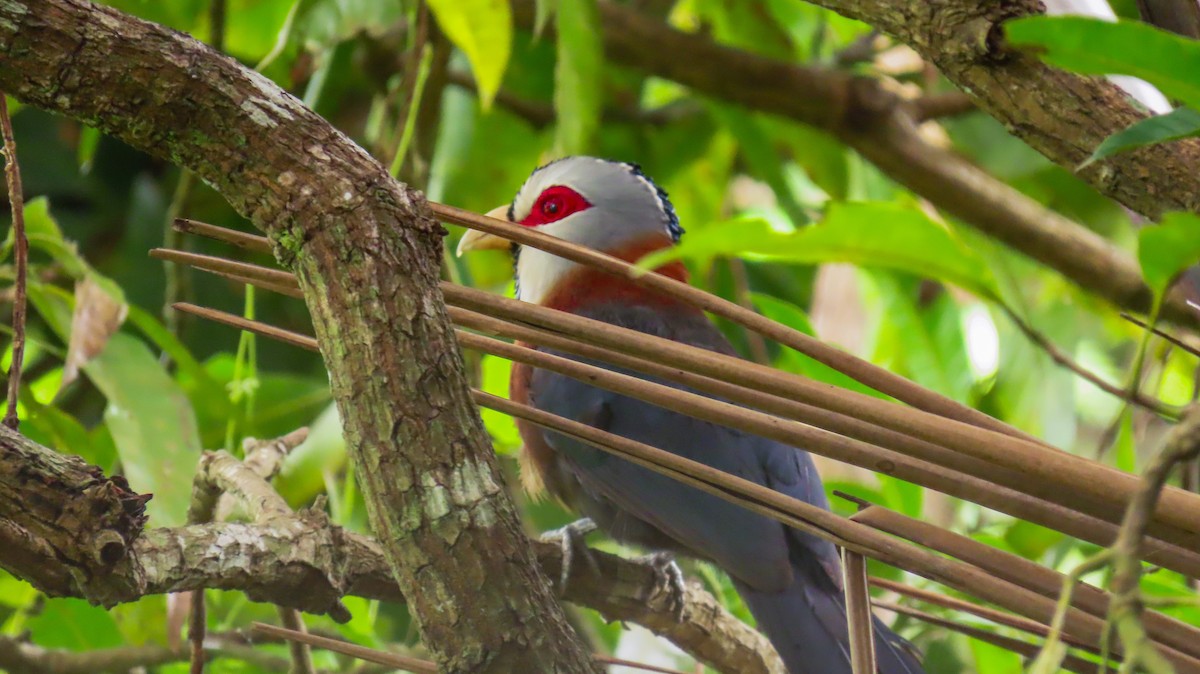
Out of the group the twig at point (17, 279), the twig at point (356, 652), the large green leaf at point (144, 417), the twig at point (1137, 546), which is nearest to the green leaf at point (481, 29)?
the large green leaf at point (144, 417)

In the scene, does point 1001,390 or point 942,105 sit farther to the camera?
point 942,105

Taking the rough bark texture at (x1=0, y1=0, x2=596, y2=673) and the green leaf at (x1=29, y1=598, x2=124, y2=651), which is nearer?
the rough bark texture at (x1=0, y1=0, x2=596, y2=673)

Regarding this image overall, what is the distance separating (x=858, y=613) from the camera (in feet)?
3.01

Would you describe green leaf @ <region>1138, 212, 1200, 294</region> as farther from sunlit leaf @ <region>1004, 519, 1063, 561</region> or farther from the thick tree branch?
the thick tree branch

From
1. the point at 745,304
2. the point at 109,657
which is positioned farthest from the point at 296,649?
the point at 745,304

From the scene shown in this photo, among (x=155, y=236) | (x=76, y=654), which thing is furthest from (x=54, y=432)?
(x=155, y=236)

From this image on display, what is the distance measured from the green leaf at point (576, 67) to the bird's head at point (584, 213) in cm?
33

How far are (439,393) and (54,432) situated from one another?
3.43 feet

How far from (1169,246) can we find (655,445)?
1.45 metres

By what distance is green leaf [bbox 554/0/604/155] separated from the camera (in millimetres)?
2137

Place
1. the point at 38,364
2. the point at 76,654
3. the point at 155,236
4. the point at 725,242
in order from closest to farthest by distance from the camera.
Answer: the point at 725,242, the point at 76,654, the point at 38,364, the point at 155,236

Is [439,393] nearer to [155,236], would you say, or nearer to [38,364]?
[38,364]

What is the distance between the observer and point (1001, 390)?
2.96 metres

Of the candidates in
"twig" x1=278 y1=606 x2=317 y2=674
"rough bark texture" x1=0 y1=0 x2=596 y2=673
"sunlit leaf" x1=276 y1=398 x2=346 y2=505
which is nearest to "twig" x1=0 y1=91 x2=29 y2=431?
"rough bark texture" x1=0 y1=0 x2=596 y2=673
